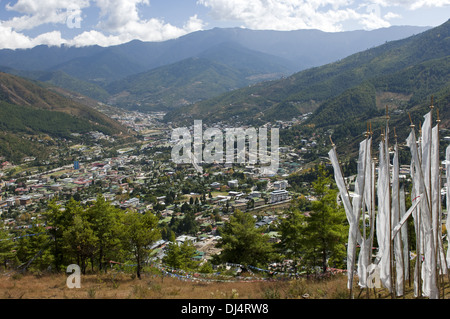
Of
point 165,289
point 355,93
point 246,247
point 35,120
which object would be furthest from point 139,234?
point 355,93

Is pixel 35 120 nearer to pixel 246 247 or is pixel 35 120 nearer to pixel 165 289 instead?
pixel 246 247

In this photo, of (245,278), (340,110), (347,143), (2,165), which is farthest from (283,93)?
(245,278)

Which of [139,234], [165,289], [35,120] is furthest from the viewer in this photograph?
[35,120]

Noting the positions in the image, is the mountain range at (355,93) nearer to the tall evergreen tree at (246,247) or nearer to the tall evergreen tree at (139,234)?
the tall evergreen tree at (246,247)

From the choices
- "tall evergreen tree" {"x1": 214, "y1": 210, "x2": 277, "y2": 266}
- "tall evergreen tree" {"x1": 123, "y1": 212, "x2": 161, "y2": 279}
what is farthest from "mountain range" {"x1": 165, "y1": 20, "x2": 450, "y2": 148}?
"tall evergreen tree" {"x1": 123, "y1": 212, "x2": 161, "y2": 279}

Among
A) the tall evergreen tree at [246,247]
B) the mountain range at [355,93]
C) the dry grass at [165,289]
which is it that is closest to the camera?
the dry grass at [165,289]

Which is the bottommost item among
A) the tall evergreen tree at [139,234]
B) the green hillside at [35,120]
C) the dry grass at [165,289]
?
the dry grass at [165,289]

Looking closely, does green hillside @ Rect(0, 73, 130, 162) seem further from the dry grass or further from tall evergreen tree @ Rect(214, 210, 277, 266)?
tall evergreen tree @ Rect(214, 210, 277, 266)

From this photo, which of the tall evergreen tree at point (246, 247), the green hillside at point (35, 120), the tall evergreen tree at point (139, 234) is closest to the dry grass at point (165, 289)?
the tall evergreen tree at point (139, 234)
